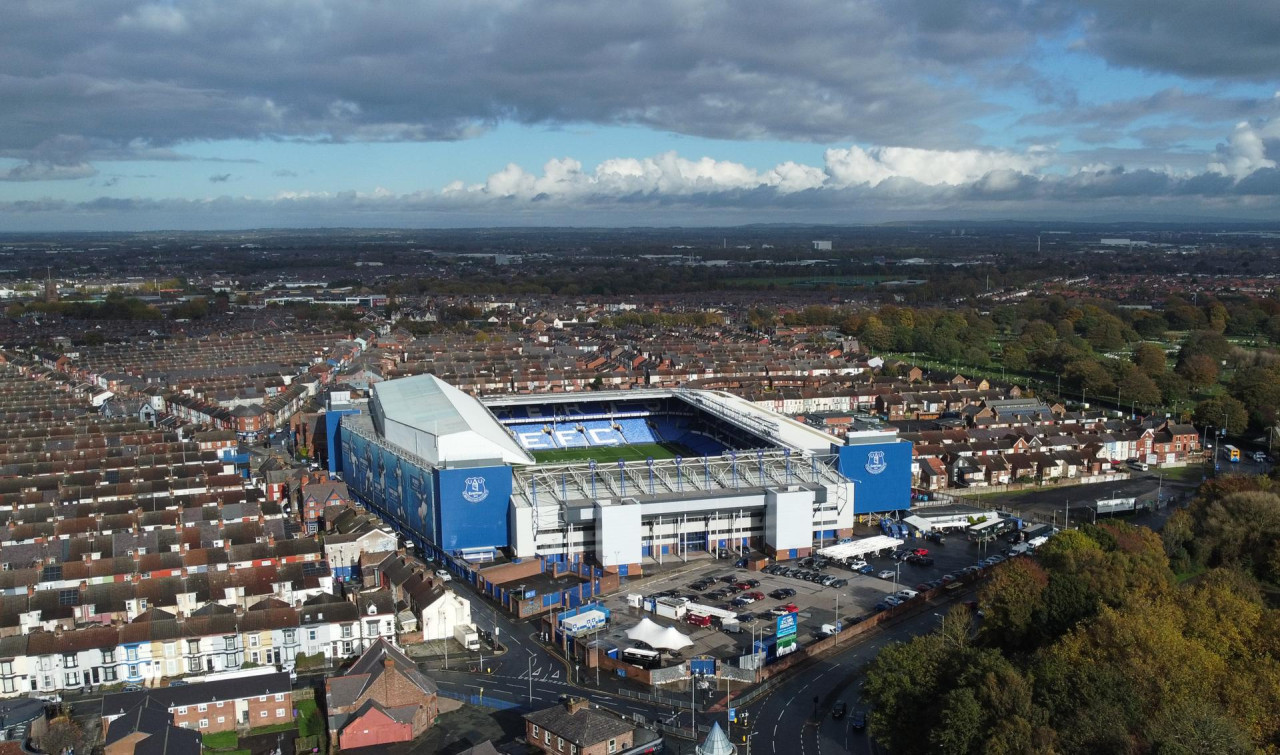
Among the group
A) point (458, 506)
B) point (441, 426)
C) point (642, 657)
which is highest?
point (441, 426)

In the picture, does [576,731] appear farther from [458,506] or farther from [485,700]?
[458,506]

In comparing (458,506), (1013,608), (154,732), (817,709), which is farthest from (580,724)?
(458,506)

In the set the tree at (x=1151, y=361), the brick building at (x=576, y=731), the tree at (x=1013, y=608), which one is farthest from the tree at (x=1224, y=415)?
the brick building at (x=576, y=731)

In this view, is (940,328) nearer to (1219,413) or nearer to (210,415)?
(1219,413)

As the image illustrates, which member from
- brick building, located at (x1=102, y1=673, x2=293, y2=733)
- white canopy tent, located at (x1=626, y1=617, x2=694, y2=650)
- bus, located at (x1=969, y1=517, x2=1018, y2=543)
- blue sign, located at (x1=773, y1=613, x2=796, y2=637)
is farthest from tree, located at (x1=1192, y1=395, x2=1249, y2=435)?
brick building, located at (x1=102, y1=673, x2=293, y2=733)

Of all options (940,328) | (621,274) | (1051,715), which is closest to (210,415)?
(1051,715)

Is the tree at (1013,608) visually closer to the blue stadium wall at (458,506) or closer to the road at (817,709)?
the road at (817,709)
